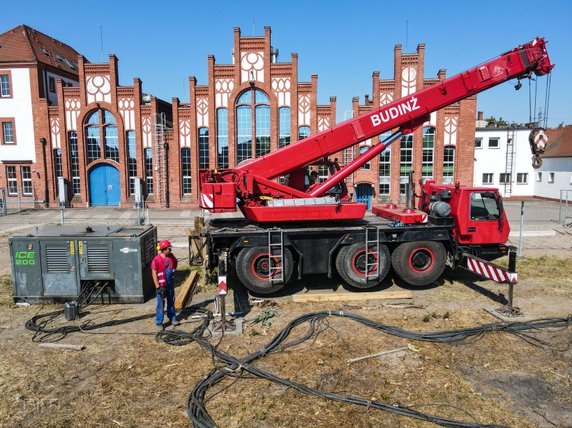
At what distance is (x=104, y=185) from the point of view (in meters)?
29.4

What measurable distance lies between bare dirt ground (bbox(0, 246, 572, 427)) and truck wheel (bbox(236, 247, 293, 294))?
3.12ft

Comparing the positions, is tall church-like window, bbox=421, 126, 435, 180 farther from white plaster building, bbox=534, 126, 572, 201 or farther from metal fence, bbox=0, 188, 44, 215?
metal fence, bbox=0, 188, 44, 215

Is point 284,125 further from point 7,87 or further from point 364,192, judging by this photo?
point 7,87

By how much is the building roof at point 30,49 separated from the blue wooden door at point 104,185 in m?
8.98

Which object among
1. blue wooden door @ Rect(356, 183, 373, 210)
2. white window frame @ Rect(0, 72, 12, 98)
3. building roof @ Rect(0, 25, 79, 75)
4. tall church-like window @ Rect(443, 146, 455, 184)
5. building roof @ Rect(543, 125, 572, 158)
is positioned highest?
building roof @ Rect(0, 25, 79, 75)

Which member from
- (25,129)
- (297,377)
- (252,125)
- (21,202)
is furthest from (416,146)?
(21,202)

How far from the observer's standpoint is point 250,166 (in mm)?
9852

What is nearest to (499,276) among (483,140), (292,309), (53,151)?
(292,309)

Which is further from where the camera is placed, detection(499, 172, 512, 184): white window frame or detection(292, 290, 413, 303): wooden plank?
detection(499, 172, 512, 184): white window frame

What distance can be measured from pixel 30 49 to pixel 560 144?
44085mm

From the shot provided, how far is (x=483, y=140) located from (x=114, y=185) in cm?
3059

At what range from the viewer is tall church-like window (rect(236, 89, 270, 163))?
27969 mm

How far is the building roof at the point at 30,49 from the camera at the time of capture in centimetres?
3022

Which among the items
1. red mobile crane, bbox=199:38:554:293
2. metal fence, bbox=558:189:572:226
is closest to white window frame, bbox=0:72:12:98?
red mobile crane, bbox=199:38:554:293
